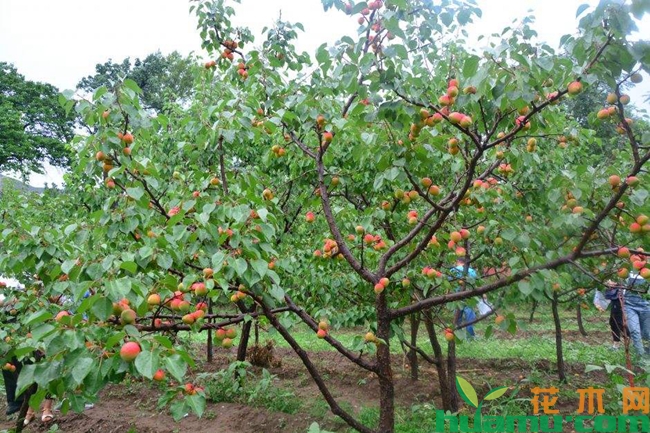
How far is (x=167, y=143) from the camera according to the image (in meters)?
5.84

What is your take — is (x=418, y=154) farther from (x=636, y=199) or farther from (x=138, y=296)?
(x=138, y=296)

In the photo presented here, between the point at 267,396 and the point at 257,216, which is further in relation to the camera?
the point at 267,396

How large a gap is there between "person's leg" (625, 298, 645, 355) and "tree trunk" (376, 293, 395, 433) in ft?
14.2

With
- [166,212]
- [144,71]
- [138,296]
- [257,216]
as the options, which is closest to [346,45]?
[257,216]

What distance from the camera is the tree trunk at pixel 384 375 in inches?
108

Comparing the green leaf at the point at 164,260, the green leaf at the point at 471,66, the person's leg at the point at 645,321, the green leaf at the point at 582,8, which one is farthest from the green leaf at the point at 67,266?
the person's leg at the point at 645,321

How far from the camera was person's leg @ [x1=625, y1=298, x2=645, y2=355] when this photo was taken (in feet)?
18.8

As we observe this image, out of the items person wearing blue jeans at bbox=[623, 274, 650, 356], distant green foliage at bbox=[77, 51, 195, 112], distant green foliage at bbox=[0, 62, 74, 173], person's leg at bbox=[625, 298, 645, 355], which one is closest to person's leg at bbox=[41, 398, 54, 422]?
person's leg at bbox=[625, 298, 645, 355]

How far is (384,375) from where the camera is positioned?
2795mm

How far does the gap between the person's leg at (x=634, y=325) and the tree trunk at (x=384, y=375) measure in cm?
433

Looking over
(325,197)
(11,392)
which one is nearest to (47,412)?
(11,392)

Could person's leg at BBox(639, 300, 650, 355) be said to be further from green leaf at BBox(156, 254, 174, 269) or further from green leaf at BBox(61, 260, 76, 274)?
green leaf at BBox(61, 260, 76, 274)

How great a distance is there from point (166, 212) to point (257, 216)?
0.69 metres

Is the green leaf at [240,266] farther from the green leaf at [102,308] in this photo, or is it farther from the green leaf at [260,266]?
the green leaf at [102,308]
